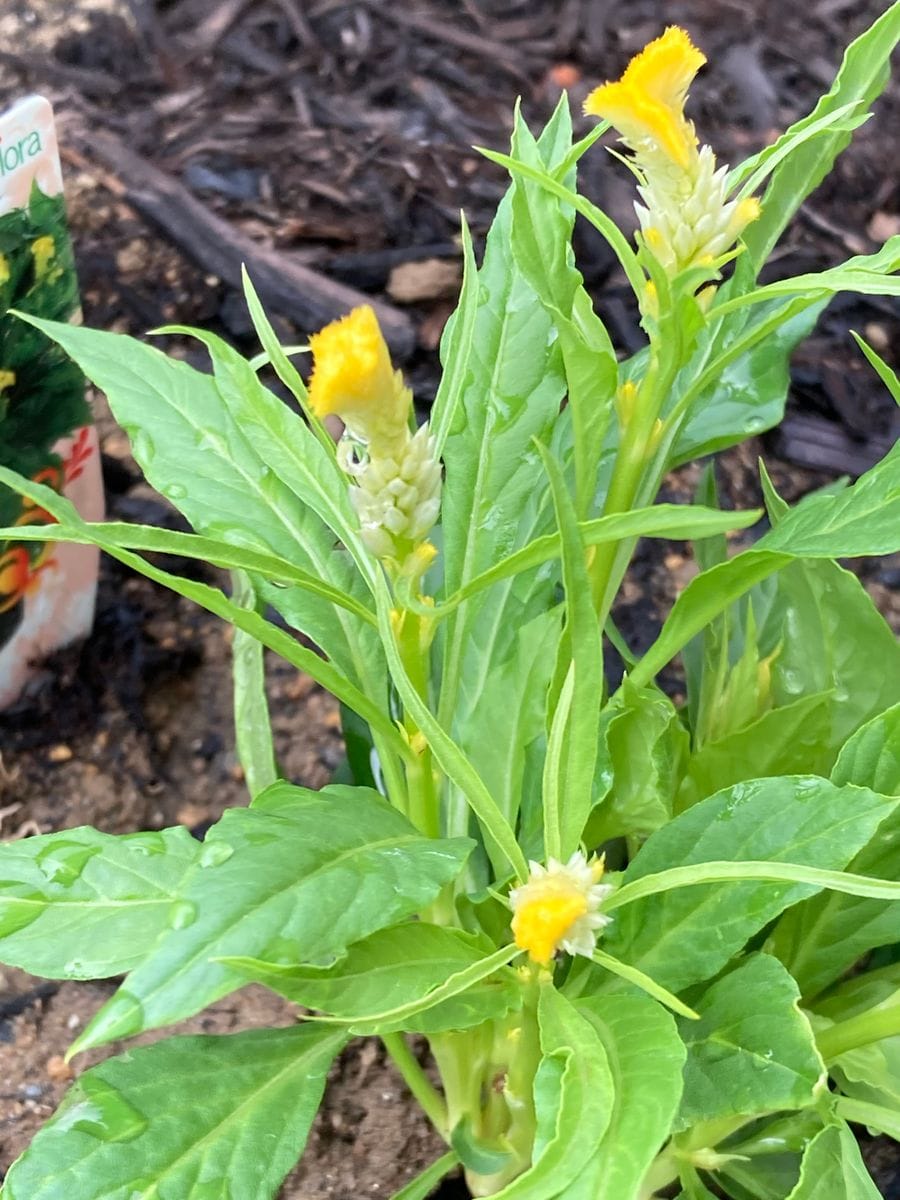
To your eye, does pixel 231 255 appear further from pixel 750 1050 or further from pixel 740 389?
pixel 750 1050

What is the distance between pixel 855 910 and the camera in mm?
788

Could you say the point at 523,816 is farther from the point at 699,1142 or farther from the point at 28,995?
the point at 28,995

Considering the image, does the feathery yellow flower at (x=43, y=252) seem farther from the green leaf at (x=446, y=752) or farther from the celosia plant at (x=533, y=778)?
the green leaf at (x=446, y=752)

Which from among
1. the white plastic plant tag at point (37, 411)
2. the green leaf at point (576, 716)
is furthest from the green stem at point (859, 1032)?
the white plastic plant tag at point (37, 411)

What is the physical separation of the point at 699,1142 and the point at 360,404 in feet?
1.93

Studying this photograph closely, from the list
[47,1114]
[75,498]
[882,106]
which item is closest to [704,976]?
[47,1114]

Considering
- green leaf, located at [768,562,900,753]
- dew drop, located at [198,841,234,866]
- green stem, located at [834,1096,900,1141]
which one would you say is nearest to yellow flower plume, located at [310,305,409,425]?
dew drop, located at [198,841,234,866]

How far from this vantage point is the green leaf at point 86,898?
2.10 ft

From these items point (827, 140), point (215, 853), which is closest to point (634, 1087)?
point (215, 853)

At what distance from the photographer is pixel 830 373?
1646mm

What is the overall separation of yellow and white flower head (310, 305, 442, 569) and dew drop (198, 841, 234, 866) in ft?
0.62

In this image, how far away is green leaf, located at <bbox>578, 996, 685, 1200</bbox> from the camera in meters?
0.52

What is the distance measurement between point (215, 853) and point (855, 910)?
0.48 m

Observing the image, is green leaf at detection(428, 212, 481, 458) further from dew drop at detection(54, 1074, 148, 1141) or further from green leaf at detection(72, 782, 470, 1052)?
dew drop at detection(54, 1074, 148, 1141)
